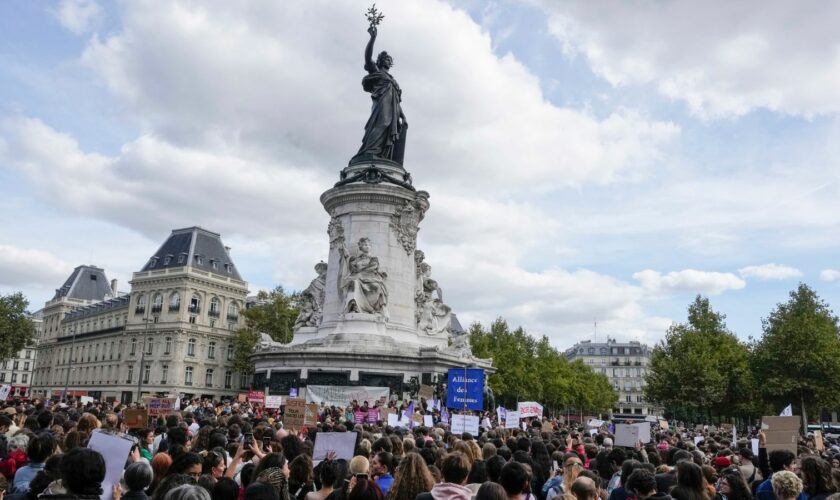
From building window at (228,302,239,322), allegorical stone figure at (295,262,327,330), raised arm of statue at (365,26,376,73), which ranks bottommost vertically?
allegorical stone figure at (295,262,327,330)

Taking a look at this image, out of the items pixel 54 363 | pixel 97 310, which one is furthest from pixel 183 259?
pixel 54 363

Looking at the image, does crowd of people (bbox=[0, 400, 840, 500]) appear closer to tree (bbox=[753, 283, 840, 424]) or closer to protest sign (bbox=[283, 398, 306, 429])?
protest sign (bbox=[283, 398, 306, 429])

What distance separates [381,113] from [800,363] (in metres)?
35.4

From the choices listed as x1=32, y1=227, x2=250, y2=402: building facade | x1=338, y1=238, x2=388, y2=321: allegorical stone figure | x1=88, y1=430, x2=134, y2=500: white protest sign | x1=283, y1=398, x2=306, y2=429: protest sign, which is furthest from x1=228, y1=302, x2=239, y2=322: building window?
x1=88, y1=430, x2=134, y2=500: white protest sign

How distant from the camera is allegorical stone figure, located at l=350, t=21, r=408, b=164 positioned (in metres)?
38.5

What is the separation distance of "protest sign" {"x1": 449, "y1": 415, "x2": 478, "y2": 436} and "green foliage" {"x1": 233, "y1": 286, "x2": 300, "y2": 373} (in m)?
61.3

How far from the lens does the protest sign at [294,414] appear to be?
1492 cm

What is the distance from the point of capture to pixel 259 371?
116 ft

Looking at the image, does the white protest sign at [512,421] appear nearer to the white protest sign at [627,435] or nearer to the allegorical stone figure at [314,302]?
the white protest sign at [627,435]

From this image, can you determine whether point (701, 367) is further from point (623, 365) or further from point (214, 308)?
point (623, 365)

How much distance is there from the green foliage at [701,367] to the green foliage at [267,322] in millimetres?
40430

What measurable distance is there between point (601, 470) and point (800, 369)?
47.0 metres

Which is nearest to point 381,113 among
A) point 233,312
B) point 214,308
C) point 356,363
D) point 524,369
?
point 356,363

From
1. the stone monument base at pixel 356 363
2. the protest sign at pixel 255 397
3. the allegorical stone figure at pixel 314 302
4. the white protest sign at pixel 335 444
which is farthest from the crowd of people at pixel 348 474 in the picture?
the allegorical stone figure at pixel 314 302
